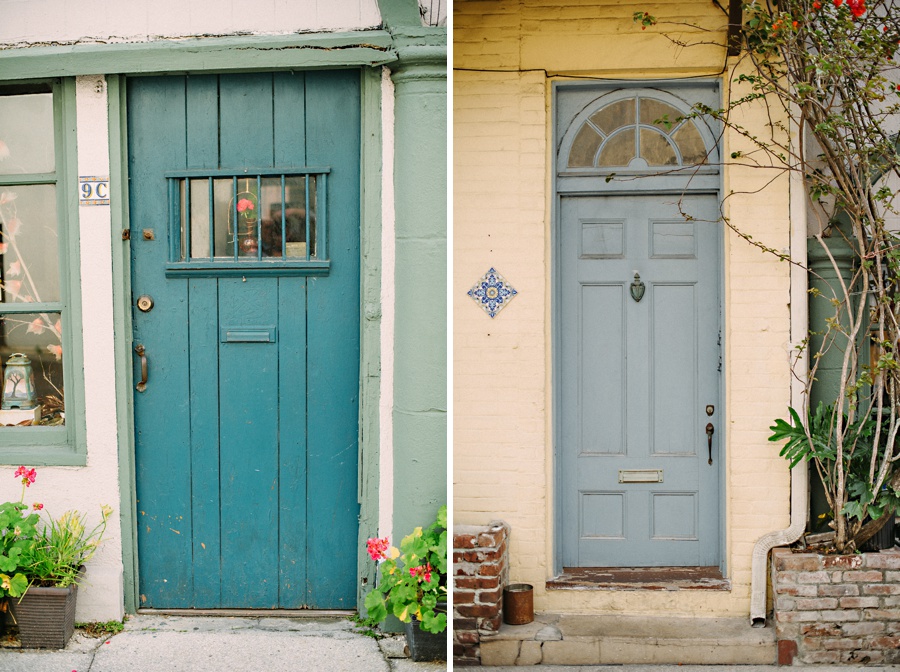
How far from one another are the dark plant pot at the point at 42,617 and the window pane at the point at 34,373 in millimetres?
672

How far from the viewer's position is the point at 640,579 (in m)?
3.95

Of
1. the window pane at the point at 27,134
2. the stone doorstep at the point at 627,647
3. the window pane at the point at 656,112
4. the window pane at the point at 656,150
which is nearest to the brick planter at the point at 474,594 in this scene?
the stone doorstep at the point at 627,647

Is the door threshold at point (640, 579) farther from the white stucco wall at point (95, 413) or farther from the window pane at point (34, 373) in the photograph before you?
the window pane at point (34, 373)

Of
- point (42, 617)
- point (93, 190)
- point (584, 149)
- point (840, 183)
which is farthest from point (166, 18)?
point (840, 183)

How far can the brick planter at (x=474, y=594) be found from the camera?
363cm

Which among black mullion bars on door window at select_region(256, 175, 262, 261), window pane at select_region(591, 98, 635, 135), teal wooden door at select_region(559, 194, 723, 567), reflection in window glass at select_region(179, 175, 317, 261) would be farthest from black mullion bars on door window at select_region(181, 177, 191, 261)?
window pane at select_region(591, 98, 635, 135)

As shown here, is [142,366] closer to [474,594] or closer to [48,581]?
[48,581]

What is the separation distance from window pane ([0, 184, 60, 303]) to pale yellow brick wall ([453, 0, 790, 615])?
5.44 ft

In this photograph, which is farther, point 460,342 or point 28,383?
point 460,342

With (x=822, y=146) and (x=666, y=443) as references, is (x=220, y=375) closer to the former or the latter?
(x=666, y=443)

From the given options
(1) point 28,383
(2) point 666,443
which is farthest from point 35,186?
(2) point 666,443

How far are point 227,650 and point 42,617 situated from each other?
2.38 feet

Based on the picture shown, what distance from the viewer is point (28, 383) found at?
3582 millimetres

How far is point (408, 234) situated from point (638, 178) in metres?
1.26
